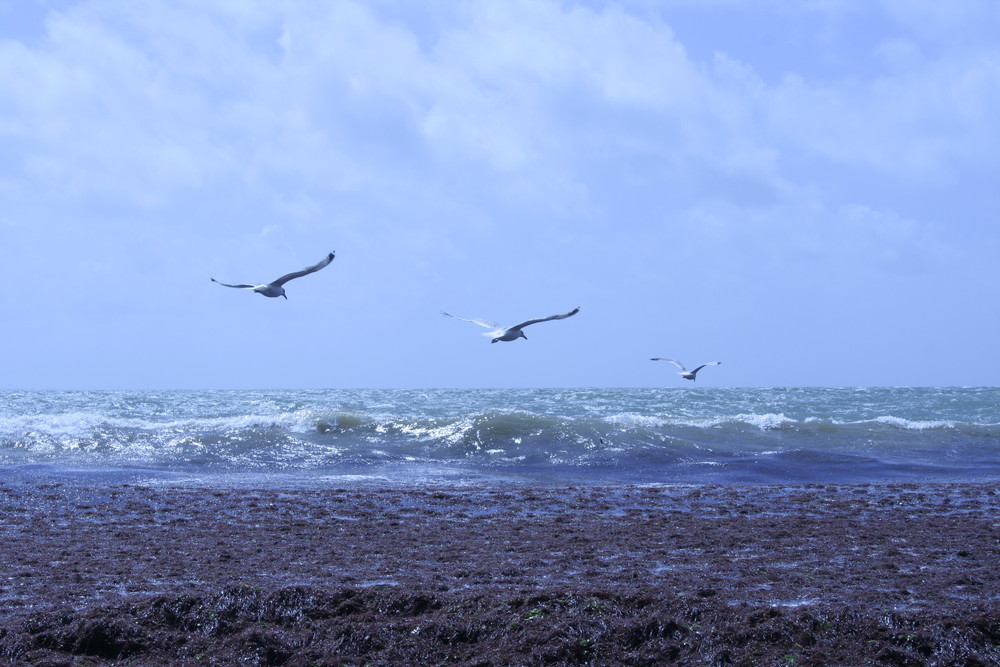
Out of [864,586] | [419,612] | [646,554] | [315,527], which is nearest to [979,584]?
[864,586]

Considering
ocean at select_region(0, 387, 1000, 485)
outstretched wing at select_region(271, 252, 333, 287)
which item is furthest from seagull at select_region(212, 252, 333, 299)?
ocean at select_region(0, 387, 1000, 485)

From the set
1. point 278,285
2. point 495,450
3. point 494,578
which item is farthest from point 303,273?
point 494,578

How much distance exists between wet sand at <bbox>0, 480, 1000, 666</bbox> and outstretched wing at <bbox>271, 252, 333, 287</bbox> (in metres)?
4.09

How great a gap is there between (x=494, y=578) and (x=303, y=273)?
9889 millimetres

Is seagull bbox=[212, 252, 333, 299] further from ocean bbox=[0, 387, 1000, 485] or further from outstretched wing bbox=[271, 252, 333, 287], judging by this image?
ocean bbox=[0, 387, 1000, 485]

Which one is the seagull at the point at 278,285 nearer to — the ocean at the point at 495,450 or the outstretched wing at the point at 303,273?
the outstretched wing at the point at 303,273

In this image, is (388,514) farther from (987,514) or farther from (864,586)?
(987,514)

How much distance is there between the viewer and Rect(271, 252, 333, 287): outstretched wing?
1576cm

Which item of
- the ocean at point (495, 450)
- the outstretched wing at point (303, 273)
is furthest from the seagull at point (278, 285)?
the ocean at point (495, 450)

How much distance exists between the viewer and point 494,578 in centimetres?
756

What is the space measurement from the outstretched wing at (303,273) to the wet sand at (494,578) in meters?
4.09

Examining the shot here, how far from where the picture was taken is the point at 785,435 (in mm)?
25141

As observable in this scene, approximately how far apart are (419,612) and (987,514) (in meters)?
8.17

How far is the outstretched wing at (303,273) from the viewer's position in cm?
1576
